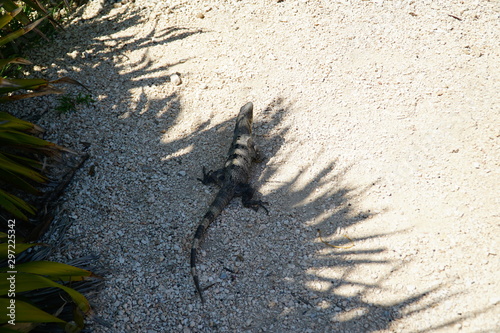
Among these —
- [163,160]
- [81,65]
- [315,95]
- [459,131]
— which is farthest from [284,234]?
[81,65]

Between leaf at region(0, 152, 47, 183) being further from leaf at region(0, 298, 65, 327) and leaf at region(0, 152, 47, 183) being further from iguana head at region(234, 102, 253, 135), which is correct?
iguana head at region(234, 102, 253, 135)

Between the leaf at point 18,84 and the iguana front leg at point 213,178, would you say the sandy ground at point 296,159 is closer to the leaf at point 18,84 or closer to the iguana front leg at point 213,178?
the iguana front leg at point 213,178

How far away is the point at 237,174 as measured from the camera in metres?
4.26

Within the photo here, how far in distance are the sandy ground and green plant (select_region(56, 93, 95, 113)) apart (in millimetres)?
103

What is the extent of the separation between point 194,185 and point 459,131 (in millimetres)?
2985

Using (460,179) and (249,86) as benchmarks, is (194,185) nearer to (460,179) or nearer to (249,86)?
(249,86)

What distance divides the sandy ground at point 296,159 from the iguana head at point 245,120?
0.77 ft

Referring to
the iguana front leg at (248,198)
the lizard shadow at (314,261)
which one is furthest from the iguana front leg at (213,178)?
the lizard shadow at (314,261)

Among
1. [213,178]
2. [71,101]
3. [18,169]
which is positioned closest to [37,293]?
[18,169]

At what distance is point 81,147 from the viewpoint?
14.6ft

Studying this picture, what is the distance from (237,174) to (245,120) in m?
0.74

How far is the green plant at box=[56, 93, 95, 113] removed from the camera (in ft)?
15.5

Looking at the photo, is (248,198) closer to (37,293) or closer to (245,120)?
(245,120)

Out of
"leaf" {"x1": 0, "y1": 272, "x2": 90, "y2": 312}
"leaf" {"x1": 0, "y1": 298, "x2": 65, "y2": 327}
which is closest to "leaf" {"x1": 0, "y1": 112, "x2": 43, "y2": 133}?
"leaf" {"x1": 0, "y1": 272, "x2": 90, "y2": 312}
